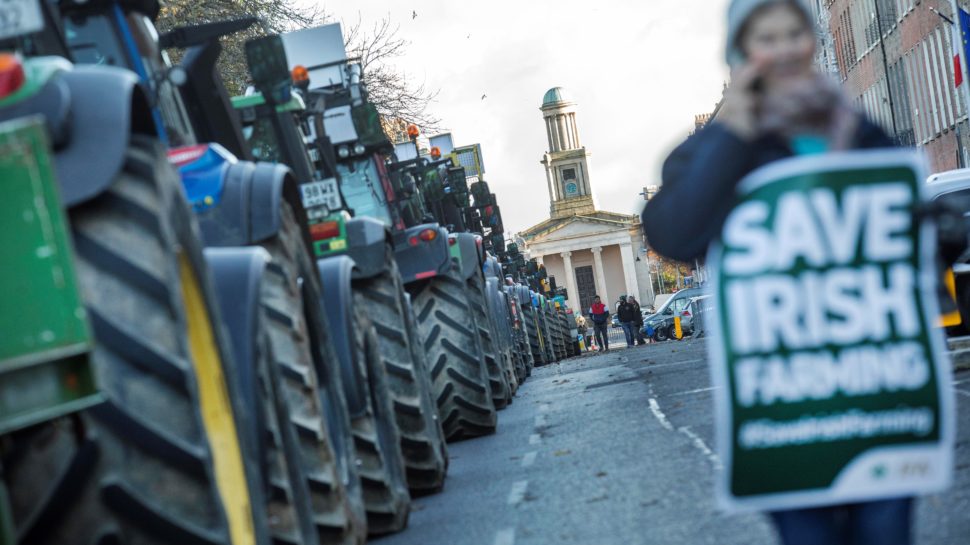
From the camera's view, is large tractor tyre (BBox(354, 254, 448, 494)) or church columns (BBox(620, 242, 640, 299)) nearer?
large tractor tyre (BBox(354, 254, 448, 494))

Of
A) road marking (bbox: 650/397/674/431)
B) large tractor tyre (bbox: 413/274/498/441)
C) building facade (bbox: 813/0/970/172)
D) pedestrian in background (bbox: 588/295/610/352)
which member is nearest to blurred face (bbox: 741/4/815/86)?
road marking (bbox: 650/397/674/431)

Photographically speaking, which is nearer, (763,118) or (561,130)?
(763,118)

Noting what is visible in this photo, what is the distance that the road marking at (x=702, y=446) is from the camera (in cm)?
1020

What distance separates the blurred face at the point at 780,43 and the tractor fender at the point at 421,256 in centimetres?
1049

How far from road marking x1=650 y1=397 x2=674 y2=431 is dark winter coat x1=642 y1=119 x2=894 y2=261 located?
9154 millimetres

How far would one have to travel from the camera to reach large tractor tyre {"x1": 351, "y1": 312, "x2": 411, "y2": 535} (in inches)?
336

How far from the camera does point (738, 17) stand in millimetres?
3791

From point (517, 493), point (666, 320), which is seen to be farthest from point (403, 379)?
point (666, 320)

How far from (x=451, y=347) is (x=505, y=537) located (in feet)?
19.5

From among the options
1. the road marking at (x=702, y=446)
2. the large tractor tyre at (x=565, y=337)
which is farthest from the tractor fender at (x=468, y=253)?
the large tractor tyre at (x=565, y=337)

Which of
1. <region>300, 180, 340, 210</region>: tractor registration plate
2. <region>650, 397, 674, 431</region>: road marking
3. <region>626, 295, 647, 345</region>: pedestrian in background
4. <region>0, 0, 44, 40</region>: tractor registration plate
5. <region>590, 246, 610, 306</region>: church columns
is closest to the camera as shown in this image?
<region>0, 0, 44, 40</region>: tractor registration plate

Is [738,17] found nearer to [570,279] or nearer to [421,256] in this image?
[421,256]

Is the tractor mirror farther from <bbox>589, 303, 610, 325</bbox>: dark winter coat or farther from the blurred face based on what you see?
<bbox>589, 303, 610, 325</bbox>: dark winter coat

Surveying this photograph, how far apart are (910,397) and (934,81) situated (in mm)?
52088
